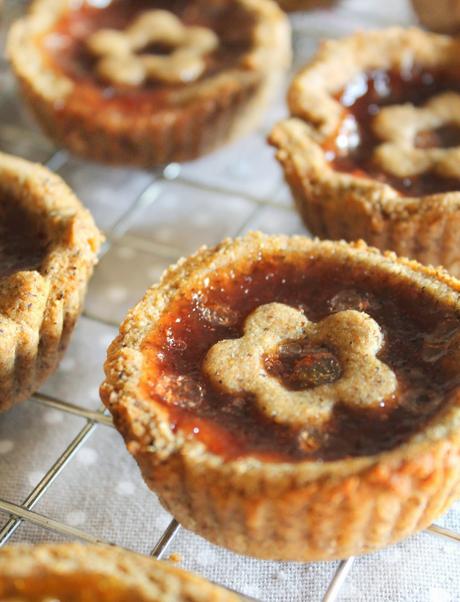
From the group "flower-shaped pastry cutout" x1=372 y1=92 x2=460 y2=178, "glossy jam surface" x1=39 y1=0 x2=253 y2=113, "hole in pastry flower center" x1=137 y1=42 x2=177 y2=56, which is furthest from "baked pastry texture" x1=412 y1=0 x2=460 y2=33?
"hole in pastry flower center" x1=137 y1=42 x2=177 y2=56

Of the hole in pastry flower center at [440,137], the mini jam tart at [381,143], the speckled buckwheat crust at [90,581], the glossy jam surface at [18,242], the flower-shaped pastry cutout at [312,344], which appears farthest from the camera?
the hole in pastry flower center at [440,137]

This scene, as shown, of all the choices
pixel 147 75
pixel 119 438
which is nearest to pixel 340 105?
pixel 147 75

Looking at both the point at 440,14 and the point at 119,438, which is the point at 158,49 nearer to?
the point at 440,14

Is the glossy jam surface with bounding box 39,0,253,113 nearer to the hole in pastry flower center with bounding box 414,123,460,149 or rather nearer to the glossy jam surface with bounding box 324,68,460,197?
the glossy jam surface with bounding box 324,68,460,197

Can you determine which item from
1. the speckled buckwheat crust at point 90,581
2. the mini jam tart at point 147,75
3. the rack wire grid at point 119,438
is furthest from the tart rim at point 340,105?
the speckled buckwheat crust at point 90,581

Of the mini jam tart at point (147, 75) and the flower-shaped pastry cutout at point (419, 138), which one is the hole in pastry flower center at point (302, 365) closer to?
the flower-shaped pastry cutout at point (419, 138)
